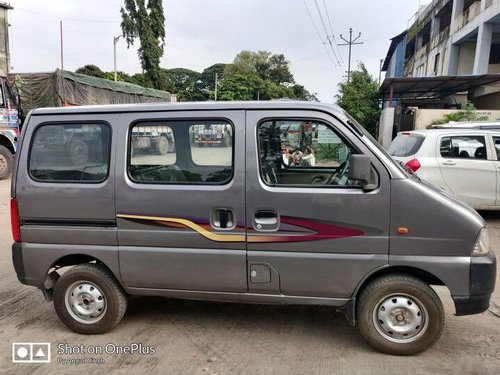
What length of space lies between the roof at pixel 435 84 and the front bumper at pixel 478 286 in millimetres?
15043

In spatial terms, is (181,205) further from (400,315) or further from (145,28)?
(145,28)

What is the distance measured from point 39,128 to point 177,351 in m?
2.22

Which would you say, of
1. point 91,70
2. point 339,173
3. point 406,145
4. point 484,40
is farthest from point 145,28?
point 339,173

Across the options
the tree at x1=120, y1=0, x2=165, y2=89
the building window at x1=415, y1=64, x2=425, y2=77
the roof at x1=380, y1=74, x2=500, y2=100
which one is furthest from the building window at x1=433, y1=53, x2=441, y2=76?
the tree at x1=120, y1=0, x2=165, y2=89

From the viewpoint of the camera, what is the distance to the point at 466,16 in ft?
82.2

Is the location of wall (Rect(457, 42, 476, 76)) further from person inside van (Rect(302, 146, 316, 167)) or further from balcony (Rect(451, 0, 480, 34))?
person inside van (Rect(302, 146, 316, 167))

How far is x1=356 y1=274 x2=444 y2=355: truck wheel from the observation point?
3.14 meters

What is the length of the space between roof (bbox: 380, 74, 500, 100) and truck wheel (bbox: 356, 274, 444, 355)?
1520cm

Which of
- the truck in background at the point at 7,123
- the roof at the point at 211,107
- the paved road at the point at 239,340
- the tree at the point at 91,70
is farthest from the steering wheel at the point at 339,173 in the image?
the tree at the point at 91,70

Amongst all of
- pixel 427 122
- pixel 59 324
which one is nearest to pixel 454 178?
pixel 59 324

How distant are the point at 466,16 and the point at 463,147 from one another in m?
→ 21.8

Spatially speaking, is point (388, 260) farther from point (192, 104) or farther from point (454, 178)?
point (454, 178)

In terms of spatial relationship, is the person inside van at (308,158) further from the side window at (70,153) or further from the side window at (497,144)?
the side window at (497,144)

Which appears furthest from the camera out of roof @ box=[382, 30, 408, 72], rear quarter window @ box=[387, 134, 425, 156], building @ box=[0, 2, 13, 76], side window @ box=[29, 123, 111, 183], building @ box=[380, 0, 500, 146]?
roof @ box=[382, 30, 408, 72]
